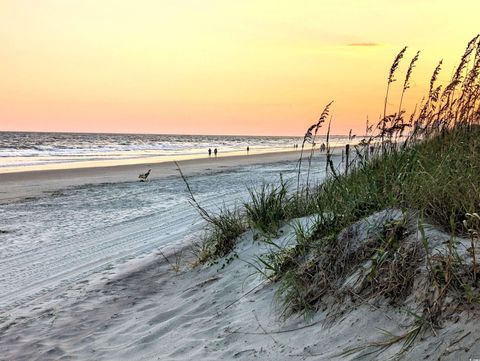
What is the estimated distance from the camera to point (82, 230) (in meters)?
9.05

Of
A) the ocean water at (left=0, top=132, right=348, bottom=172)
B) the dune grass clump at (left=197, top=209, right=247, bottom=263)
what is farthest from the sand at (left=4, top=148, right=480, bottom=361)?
the ocean water at (left=0, top=132, right=348, bottom=172)

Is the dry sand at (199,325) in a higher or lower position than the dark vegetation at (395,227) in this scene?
lower

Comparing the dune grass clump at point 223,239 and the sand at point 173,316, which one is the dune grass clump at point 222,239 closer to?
the dune grass clump at point 223,239

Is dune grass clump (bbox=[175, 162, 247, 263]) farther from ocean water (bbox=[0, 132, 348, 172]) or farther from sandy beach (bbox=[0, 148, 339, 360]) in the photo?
ocean water (bbox=[0, 132, 348, 172])

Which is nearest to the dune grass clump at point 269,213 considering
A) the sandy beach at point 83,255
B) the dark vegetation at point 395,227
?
the dark vegetation at point 395,227

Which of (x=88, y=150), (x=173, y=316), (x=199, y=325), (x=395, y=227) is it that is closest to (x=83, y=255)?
(x=173, y=316)

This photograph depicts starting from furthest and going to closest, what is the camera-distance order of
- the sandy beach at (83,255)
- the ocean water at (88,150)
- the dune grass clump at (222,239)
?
1. the ocean water at (88,150)
2. the dune grass clump at (222,239)
3. the sandy beach at (83,255)

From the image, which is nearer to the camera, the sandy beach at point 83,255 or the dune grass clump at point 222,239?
the sandy beach at point 83,255

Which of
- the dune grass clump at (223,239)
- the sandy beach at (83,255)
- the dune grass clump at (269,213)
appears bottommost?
the sandy beach at (83,255)

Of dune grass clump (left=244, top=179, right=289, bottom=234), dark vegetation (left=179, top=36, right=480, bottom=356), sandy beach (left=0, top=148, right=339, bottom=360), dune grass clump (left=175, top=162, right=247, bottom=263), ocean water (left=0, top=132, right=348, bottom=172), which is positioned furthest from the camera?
A: ocean water (left=0, top=132, right=348, bottom=172)

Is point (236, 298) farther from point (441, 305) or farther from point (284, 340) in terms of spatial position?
point (441, 305)

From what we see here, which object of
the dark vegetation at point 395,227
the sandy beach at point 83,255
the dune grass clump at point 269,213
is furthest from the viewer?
the dune grass clump at point 269,213

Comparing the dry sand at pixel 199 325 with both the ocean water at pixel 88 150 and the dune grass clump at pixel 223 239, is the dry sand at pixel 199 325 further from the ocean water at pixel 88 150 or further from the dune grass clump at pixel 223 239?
the ocean water at pixel 88 150

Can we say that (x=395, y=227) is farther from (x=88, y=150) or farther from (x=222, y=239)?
(x=88, y=150)
